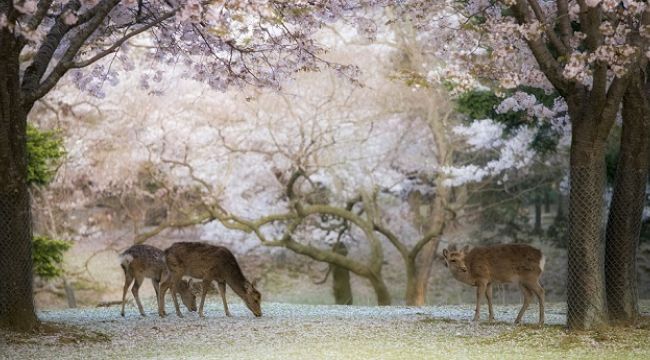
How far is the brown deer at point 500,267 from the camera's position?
10.0m

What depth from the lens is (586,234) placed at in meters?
9.26

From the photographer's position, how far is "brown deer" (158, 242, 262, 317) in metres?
11.4

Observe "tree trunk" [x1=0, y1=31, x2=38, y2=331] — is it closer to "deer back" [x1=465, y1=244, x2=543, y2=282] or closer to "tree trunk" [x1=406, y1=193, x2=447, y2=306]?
"deer back" [x1=465, y1=244, x2=543, y2=282]

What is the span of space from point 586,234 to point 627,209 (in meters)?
0.83

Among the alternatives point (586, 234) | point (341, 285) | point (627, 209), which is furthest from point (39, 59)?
point (341, 285)

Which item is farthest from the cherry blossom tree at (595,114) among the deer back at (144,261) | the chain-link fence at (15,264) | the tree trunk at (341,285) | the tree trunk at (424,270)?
the tree trunk at (341,285)

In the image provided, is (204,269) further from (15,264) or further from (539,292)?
(539,292)

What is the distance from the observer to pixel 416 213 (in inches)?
908

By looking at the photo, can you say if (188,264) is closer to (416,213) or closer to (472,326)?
(472,326)

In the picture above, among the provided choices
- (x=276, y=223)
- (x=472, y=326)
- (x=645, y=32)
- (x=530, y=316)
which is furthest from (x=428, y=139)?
(x=645, y=32)

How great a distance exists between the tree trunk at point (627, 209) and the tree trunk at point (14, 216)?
242 inches

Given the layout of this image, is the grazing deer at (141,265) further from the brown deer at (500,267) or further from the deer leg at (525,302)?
the deer leg at (525,302)

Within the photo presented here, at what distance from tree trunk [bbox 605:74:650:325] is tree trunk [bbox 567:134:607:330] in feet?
1.66

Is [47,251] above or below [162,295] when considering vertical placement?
above
